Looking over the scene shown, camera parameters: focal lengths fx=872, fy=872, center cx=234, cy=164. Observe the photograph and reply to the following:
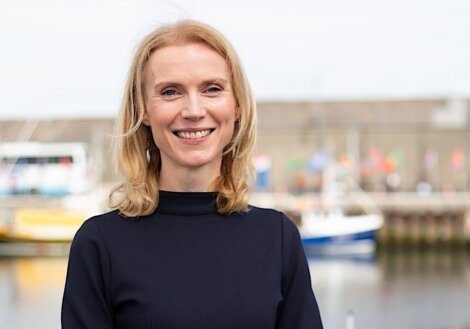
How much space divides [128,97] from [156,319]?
0.40 m

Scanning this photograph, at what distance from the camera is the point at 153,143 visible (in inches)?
65.0

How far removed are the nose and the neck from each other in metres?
0.10

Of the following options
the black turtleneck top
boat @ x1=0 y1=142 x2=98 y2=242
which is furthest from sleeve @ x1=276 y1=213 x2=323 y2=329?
boat @ x1=0 y1=142 x2=98 y2=242

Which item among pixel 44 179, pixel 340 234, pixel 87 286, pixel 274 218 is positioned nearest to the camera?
pixel 87 286

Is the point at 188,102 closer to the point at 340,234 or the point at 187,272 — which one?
the point at 187,272

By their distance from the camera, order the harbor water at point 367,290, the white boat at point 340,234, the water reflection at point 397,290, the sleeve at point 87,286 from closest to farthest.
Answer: the sleeve at point 87,286 → the harbor water at point 367,290 → the water reflection at point 397,290 → the white boat at point 340,234

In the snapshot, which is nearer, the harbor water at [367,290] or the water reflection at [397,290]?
the harbor water at [367,290]

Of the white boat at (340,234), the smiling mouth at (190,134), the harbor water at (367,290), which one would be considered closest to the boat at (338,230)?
the white boat at (340,234)

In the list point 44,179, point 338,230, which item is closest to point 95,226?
point 338,230

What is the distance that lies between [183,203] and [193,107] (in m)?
0.18

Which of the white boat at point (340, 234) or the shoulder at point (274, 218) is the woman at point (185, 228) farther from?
the white boat at point (340, 234)

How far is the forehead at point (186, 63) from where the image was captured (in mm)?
1504

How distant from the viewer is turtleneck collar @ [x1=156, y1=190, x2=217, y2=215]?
155 centimetres

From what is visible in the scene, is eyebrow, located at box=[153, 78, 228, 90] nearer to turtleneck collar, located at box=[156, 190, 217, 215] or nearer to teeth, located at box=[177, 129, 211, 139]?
teeth, located at box=[177, 129, 211, 139]
